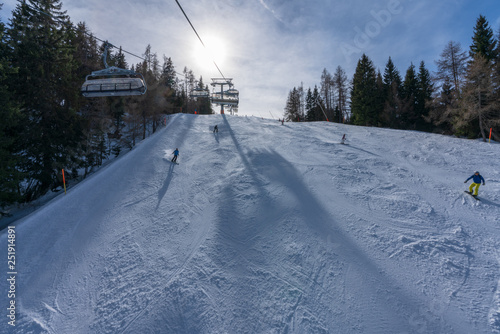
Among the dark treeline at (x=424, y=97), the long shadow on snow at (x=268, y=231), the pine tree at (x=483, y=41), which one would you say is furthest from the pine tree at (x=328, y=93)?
the long shadow on snow at (x=268, y=231)

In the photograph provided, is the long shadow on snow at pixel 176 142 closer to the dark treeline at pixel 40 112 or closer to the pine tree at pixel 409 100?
the dark treeline at pixel 40 112

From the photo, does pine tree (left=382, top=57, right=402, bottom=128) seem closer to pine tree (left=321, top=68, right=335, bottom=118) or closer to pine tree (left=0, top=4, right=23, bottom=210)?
pine tree (left=321, top=68, right=335, bottom=118)

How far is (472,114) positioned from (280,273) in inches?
1120

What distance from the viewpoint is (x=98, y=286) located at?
5.47 meters

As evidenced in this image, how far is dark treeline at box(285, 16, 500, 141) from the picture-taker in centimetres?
2027

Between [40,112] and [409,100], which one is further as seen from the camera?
[409,100]

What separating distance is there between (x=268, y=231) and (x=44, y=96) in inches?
780

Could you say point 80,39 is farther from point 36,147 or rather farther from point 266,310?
point 266,310

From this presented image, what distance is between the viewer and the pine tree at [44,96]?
14234mm

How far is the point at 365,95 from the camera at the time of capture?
3731 cm

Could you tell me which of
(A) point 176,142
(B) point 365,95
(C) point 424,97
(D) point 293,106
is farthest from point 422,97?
(A) point 176,142

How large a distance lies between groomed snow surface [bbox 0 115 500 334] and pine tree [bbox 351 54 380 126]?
2809cm

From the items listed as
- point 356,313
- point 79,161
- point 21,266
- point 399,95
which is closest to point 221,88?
point 79,161

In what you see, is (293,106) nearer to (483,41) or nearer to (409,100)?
(409,100)
